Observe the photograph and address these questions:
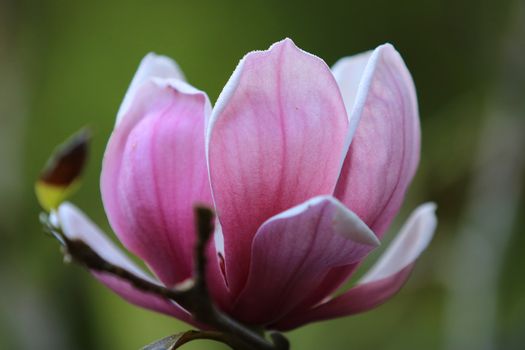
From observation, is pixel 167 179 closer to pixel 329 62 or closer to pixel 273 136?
pixel 273 136

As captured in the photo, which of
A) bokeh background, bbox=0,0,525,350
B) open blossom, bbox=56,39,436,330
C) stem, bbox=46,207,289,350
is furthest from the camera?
bokeh background, bbox=0,0,525,350

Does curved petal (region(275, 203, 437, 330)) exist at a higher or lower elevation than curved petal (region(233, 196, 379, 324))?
lower

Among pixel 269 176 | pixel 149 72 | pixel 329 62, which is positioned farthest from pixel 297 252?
pixel 329 62

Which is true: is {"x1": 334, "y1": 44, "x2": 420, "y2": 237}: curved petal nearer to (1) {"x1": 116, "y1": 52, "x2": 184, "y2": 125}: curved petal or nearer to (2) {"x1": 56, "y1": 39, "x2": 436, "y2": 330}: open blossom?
(2) {"x1": 56, "y1": 39, "x2": 436, "y2": 330}: open blossom

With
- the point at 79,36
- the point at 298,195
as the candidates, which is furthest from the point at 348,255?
the point at 79,36

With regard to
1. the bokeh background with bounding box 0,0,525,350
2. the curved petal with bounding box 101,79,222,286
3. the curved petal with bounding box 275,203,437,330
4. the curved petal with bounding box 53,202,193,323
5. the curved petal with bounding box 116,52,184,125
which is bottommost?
the bokeh background with bounding box 0,0,525,350

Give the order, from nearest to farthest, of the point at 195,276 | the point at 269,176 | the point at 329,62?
the point at 195,276
the point at 269,176
the point at 329,62

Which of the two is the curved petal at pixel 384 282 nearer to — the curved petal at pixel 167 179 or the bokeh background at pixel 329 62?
the curved petal at pixel 167 179

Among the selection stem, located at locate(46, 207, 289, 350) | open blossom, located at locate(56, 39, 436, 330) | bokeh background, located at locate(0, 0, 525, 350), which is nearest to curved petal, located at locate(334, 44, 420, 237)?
open blossom, located at locate(56, 39, 436, 330)
